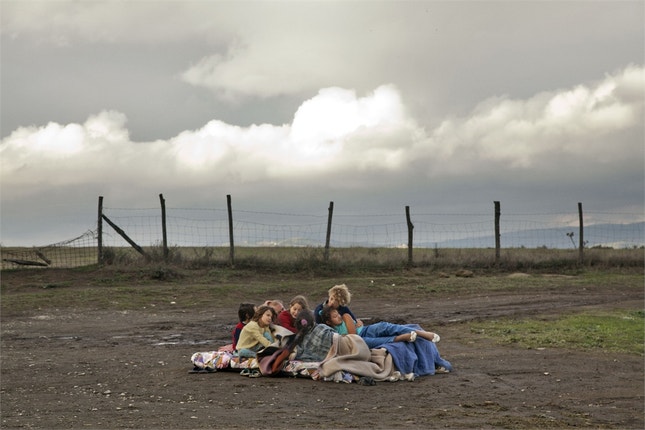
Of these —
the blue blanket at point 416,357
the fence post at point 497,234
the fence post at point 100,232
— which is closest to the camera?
the blue blanket at point 416,357

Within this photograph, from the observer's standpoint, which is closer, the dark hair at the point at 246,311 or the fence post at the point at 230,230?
the dark hair at the point at 246,311

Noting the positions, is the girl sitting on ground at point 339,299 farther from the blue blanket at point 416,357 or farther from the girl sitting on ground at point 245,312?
the girl sitting on ground at point 245,312

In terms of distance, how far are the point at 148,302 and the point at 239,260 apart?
6904mm

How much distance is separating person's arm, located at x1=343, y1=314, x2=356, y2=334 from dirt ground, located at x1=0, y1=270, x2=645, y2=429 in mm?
1052

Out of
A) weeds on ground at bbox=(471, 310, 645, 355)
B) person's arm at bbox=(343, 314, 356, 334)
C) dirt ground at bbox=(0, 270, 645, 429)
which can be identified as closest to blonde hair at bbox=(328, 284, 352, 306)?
person's arm at bbox=(343, 314, 356, 334)

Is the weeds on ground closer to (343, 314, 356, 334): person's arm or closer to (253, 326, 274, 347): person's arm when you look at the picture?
(343, 314, 356, 334): person's arm

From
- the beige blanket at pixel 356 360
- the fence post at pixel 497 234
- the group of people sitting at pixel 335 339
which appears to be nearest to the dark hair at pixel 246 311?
the group of people sitting at pixel 335 339

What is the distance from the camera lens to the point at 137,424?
8.68 meters

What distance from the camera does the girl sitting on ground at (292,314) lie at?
1209 cm

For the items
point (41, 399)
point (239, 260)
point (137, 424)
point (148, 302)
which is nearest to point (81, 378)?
point (41, 399)

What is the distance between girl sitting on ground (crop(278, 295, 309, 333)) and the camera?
12094mm

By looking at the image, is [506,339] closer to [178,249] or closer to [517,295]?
[517,295]

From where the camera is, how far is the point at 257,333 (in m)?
11.9

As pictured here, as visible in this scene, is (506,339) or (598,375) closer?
(598,375)
